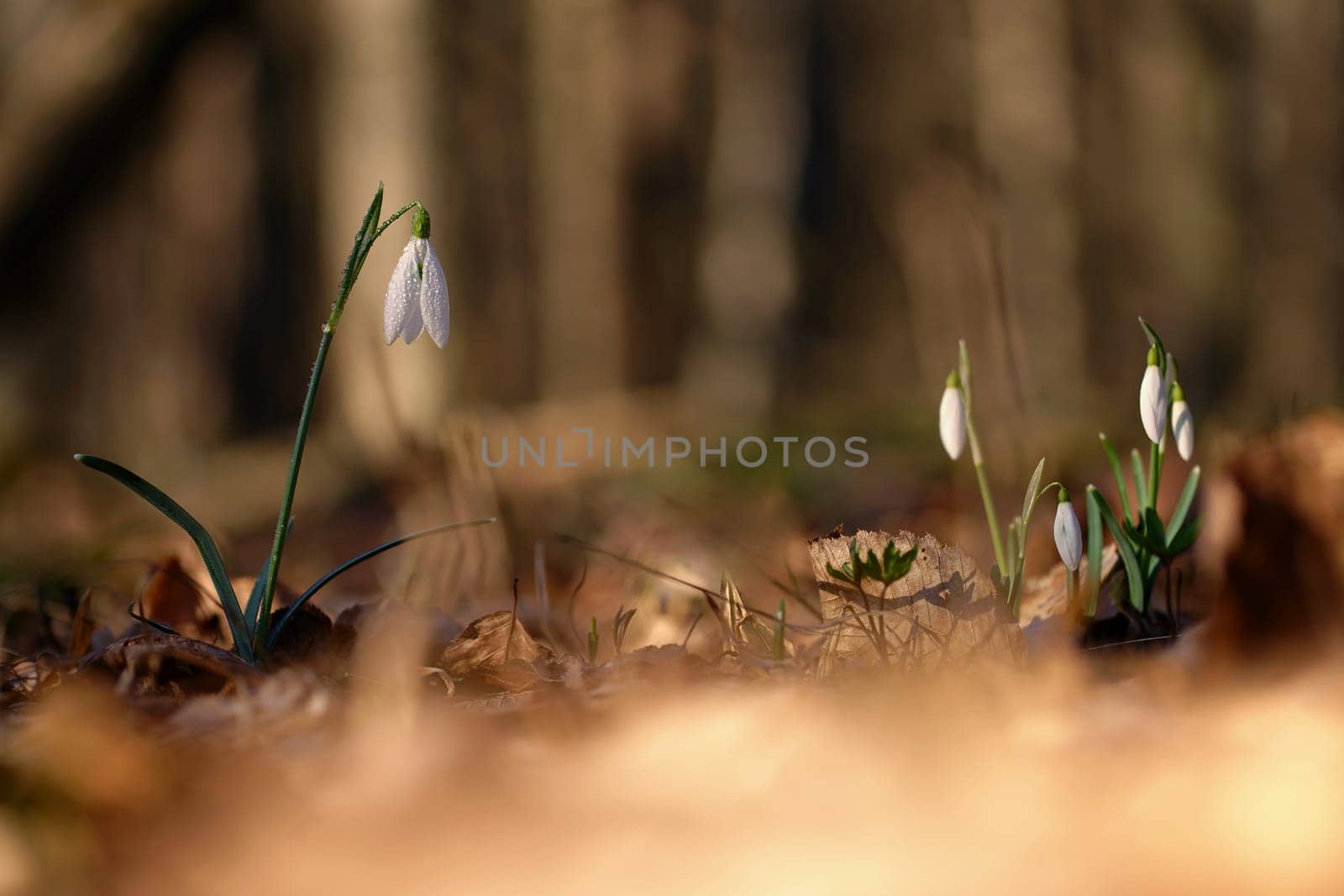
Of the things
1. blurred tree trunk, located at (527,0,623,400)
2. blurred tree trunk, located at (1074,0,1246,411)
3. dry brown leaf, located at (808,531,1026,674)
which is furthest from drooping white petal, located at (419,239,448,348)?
blurred tree trunk, located at (527,0,623,400)

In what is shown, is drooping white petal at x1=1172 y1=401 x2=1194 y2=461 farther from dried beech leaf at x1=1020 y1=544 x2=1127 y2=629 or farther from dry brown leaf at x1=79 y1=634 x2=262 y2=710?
dry brown leaf at x1=79 y1=634 x2=262 y2=710

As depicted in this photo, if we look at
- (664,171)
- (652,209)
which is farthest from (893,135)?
(652,209)

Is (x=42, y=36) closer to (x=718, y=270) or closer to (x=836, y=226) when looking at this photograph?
(x=718, y=270)

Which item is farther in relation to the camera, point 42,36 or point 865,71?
point 865,71

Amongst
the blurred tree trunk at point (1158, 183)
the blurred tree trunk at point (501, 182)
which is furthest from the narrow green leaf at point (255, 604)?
the blurred tree trunk at point (501, 182)

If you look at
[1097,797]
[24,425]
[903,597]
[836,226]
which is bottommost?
[1097,797]

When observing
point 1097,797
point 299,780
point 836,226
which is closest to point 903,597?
point 1097,797
